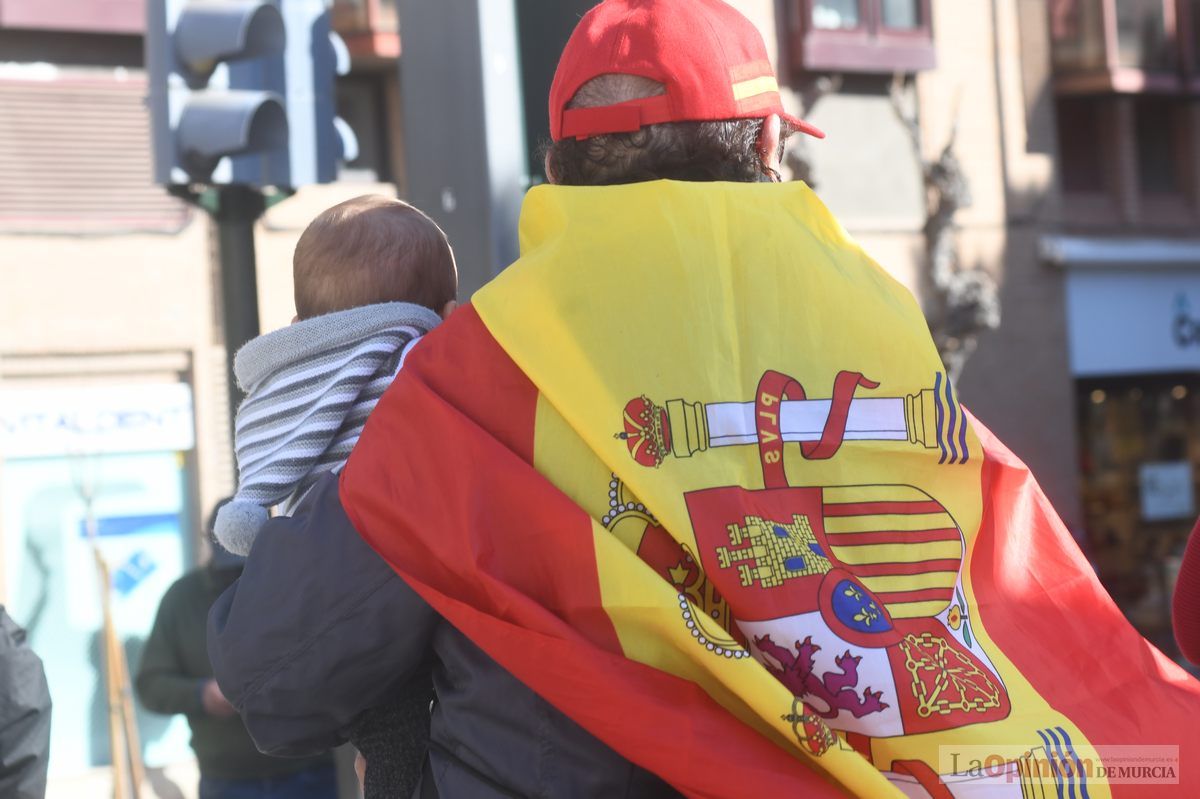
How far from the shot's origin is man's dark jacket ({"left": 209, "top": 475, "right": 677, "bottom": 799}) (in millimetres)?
1756

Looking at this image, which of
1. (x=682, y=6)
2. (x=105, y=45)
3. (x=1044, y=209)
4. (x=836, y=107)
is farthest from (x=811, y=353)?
(x=1044, y=209)

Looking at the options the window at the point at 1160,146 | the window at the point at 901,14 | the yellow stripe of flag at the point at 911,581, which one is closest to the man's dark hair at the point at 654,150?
the yellow stripe of flag at the point at 911,581

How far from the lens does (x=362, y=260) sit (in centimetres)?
224

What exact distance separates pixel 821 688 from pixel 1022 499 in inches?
16.4

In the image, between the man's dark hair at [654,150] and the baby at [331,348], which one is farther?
the baby at [331,348]

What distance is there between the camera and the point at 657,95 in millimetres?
1979

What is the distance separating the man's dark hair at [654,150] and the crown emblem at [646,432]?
1.06 ft

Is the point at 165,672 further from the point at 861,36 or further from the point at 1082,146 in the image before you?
the point at 1082,146

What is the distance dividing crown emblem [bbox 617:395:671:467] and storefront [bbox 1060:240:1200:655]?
47.6 feet

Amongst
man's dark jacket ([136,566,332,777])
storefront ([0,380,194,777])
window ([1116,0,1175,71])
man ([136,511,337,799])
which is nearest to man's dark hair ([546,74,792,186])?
man ([136,511,337,799])

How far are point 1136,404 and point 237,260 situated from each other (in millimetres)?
13618

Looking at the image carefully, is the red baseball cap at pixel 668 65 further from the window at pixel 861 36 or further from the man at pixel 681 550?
the window at pixel 861 36

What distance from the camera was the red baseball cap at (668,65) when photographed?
1976mm

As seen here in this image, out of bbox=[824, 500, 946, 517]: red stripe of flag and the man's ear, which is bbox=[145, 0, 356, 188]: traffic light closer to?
the man's ear
